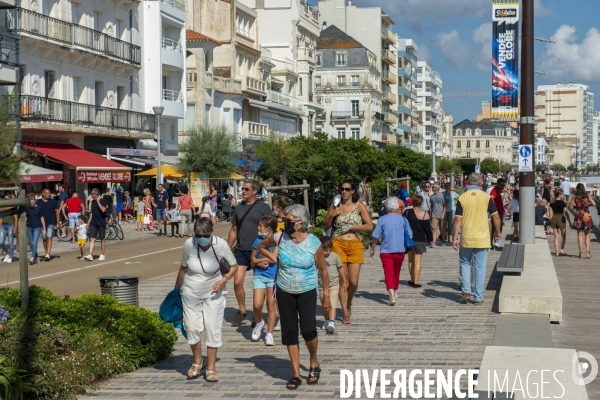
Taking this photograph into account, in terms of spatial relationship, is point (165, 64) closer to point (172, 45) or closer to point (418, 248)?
point (172, 45)

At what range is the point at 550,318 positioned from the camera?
1168 cm

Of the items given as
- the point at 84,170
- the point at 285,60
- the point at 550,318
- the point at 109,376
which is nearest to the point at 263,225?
the point at 109,376

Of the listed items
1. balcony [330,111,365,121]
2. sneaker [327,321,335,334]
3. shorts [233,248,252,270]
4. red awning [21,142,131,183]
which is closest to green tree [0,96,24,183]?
red awning [21,142,131,183]

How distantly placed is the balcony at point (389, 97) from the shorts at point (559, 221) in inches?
3553

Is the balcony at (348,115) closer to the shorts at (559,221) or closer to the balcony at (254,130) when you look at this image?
the balcony at (254,130)

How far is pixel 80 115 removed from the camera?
136ft

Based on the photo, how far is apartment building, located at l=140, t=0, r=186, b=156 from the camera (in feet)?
165

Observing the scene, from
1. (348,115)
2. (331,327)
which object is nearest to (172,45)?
(331,327)

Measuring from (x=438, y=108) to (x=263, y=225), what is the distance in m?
162

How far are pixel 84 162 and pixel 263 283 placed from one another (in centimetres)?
2973

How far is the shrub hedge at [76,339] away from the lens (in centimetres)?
787

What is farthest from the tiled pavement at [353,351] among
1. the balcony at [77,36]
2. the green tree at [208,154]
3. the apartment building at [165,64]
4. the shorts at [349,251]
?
the apartment building at [165,64]

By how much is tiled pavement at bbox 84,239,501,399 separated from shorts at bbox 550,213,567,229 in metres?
7.79

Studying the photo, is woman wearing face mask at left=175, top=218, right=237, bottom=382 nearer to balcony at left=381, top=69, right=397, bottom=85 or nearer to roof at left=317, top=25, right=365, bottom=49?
roof at left=317, top=25, right=365, bottom=49
